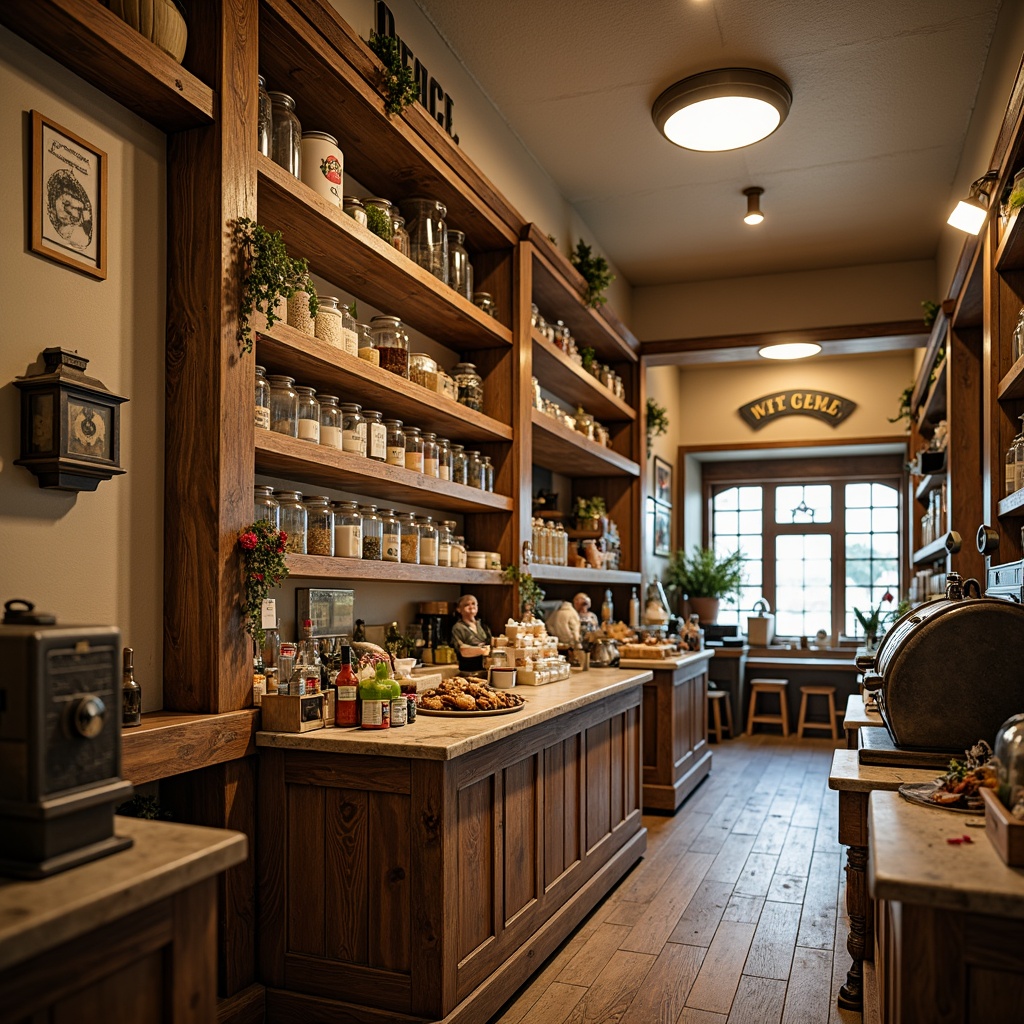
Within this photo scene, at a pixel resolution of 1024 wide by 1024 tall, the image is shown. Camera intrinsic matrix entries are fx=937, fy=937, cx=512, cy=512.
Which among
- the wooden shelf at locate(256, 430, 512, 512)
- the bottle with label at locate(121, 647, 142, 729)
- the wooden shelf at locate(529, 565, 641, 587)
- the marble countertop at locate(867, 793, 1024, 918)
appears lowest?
the marble countertop at locate(867, 793, 1024, 918)

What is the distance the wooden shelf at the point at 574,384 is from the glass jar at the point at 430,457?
46.9 inches

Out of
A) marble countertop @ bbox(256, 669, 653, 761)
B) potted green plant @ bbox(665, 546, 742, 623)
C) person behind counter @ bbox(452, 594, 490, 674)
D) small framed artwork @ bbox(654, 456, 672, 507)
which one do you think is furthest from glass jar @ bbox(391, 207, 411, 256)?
potted green plant @ bbox(665, 546, 742, 623)

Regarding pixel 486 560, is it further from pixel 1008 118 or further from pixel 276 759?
pixel 1008 118

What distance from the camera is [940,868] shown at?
1.56m

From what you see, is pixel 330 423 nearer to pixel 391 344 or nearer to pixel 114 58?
pixel 391 344

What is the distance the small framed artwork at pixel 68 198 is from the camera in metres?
2.15

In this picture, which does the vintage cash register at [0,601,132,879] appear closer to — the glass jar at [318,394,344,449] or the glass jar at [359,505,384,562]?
the glass jar at [318,394,344,449]

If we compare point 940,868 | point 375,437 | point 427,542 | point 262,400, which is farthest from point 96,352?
point 940,868

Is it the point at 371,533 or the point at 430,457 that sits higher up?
the point at 430,457

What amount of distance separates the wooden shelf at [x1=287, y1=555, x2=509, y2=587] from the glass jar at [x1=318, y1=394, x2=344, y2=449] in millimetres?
391

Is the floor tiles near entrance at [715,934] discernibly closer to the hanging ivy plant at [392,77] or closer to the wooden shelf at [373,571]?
the wooden shelf at [373,571]

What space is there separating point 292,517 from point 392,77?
1.55 metres

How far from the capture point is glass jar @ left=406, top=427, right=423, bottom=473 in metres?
3.68

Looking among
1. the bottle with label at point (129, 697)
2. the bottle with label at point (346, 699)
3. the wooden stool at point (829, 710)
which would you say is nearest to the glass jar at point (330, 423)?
the bottle with label at point (346, 699)
